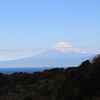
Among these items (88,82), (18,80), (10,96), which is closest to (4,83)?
(18,80)

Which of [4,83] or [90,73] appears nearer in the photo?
[90,73]

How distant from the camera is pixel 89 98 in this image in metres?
19.5

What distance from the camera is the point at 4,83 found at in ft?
121

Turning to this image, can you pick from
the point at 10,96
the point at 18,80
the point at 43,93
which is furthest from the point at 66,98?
the point at 18,80

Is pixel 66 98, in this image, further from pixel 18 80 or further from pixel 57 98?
pixel 18 80

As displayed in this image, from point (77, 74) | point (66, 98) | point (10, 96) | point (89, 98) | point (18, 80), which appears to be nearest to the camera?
point (89, 98)

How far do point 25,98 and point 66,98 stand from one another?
4.85 meters

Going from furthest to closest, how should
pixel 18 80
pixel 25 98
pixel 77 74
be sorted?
pixel 18 80, pixel 25 98, pixel 77 74

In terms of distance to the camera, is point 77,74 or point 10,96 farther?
point 10,96

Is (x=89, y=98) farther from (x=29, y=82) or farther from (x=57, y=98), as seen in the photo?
(x=29, y=82)

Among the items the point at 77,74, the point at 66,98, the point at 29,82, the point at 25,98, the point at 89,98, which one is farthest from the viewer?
the point at 29,82

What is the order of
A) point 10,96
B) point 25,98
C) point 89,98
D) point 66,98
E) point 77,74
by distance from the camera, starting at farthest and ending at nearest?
point 10,96 → point 25,98 → point 77,74 → point 66,98 → point 89,98

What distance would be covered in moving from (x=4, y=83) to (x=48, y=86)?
1158 centimetres

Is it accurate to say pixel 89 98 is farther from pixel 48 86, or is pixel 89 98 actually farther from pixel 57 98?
pixel 48 86
